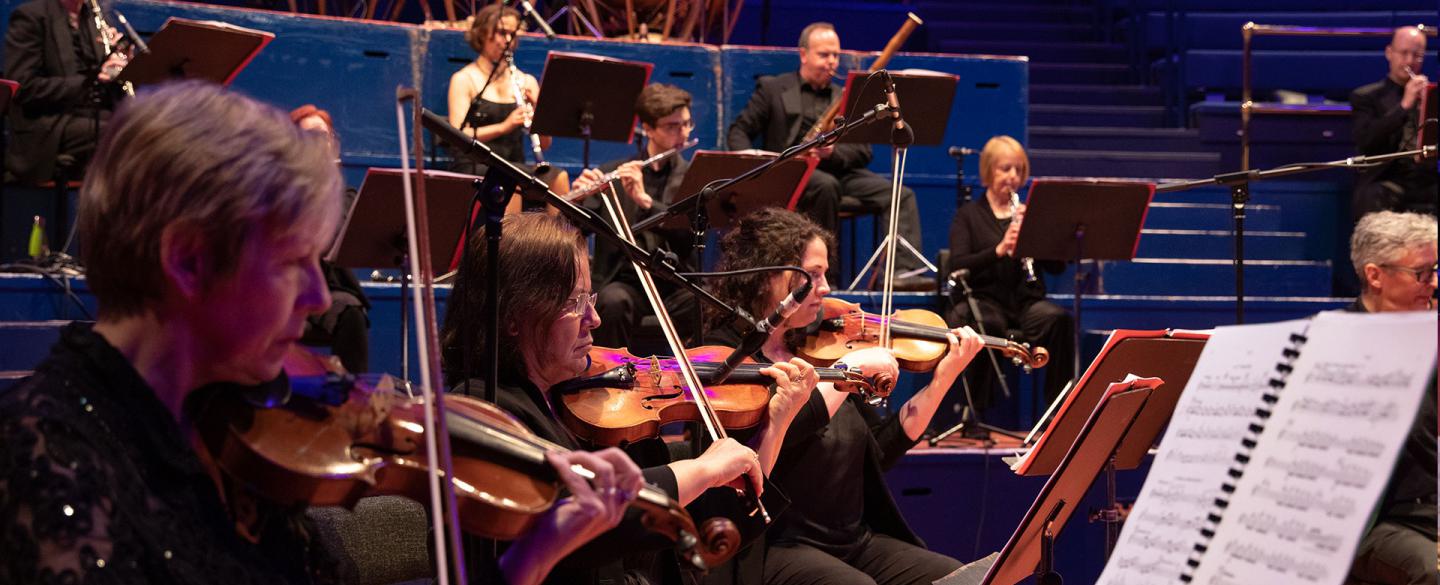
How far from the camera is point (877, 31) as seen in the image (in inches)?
393

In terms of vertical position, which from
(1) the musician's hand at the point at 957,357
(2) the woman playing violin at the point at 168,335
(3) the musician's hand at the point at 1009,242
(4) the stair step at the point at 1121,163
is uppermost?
(2) the woman playing violin at the point at 168,335

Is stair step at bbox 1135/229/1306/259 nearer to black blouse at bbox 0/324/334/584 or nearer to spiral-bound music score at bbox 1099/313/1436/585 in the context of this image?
spiral-bound music score at bbox 1099/313/1436/585

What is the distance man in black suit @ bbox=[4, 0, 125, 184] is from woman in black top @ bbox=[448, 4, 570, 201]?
5.02ft

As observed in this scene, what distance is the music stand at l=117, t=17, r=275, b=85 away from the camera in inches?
200

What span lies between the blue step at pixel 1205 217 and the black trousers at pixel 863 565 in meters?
5.23

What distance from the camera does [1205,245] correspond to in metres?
7.55

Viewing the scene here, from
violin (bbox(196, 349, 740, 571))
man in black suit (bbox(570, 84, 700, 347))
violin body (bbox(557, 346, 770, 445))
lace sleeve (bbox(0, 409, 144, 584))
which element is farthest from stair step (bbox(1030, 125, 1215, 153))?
lace sleeve (bbox(0, 409, 144, 584))

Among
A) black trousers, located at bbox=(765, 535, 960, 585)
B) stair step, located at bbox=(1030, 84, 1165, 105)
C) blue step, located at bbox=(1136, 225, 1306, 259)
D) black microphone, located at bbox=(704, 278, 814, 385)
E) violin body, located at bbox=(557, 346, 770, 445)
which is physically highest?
black microphone, located at bbox=(704, 278, 814, 385)

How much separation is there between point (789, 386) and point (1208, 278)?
17.3ft

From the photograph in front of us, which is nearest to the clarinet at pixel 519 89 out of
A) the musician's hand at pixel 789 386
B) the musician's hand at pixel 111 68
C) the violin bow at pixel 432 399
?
the musician's hand at pixel 111 68

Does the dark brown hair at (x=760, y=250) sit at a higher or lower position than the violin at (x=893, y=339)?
higher

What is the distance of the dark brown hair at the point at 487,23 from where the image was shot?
20.8ft

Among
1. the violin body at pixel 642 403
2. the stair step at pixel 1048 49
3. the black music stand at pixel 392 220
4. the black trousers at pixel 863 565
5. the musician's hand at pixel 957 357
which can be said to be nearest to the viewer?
the violin body at pixel 642 403

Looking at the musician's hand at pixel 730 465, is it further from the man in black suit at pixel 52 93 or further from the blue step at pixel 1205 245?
the blue step at pixel 1205 245
